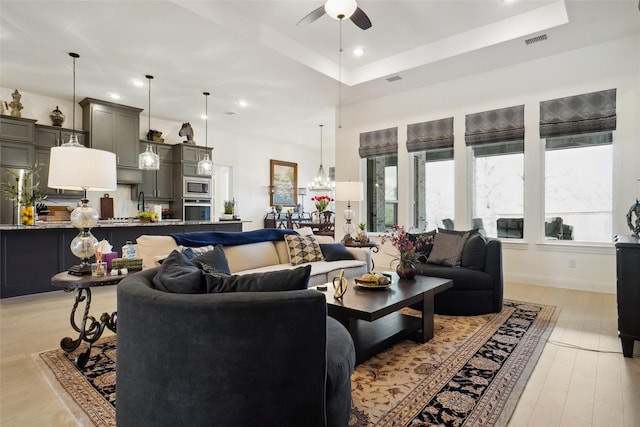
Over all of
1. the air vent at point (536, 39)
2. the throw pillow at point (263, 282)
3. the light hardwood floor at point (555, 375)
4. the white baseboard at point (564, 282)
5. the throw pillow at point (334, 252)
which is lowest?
the light hardwood floor at point (555, 375)

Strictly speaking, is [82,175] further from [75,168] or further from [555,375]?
[555,375]

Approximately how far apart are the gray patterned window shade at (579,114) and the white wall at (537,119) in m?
0.09

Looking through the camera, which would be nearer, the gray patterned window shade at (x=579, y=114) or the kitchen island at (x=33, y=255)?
the kitchen island at (x=33, y=255)

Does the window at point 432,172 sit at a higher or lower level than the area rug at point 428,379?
higher

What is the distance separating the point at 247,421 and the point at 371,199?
230 inches

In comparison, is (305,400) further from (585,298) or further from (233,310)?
(585,298)

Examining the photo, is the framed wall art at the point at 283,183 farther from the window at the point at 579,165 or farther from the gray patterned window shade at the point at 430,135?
the window at the point at 579,165

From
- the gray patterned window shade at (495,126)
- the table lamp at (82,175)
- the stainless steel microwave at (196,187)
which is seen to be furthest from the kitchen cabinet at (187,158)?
the gray patterned window shade at (495,126)

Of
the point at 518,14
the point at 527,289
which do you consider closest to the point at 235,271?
the point at 527,289

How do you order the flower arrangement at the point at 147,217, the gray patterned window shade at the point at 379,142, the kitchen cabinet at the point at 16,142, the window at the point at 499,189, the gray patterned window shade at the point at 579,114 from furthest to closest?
the gray patterned window shade at the point at 379,142 < the flower arrangement at the point at 147,217 < the kitchen cabinet at the point at 16,142 < the window at the point at 499,189 < the gray patterned window shade at the point at 579,114

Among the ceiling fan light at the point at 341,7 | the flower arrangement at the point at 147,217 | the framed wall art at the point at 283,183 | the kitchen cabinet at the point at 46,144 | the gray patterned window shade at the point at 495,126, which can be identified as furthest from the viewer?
the framed wall art at the point at 283,183

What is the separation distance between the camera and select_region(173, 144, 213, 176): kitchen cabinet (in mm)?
7594

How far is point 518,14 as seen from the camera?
13.7ft

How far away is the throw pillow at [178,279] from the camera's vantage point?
4.54 feet
